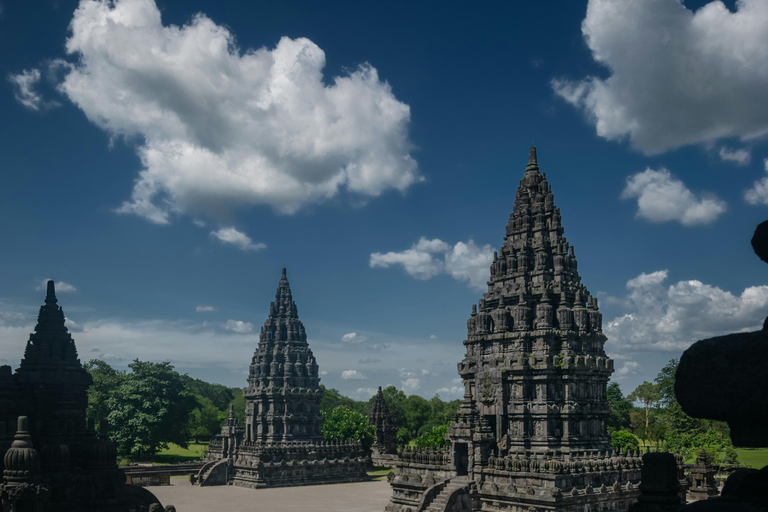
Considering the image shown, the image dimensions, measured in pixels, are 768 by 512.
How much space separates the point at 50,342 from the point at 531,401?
92.1ft

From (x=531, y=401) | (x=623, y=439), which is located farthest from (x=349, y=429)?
(x=531, y=401)

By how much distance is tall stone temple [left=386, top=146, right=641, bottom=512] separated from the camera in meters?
36.2

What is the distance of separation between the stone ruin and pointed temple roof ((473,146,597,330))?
2824 centimetres

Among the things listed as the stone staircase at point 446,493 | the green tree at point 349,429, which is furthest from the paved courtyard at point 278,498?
the green tree at point 349,429

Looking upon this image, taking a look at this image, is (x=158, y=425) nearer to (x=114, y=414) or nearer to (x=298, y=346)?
(x=114, y=414)

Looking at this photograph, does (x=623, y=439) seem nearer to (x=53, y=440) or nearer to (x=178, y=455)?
(x=178, y=455)

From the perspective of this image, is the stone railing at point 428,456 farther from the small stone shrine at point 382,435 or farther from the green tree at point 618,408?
the green tree at point 618,408

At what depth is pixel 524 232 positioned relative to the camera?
157 feet

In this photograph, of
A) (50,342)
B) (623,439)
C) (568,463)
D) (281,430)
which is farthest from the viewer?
(281,430)

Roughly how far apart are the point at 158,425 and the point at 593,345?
47265 mm

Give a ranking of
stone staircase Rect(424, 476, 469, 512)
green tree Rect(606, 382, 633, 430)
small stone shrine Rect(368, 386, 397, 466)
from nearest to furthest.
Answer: stone staircase Rect(424, 476, 469, 512) → small stone shrine Rect(368, 386, 397, 466) → green tree Rect(606, 382, 633, 430)

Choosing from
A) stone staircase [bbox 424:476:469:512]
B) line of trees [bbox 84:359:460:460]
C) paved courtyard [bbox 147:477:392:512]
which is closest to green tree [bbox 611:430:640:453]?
line of trees [bbox 84:359:460:460]

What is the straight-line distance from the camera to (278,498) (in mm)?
47094

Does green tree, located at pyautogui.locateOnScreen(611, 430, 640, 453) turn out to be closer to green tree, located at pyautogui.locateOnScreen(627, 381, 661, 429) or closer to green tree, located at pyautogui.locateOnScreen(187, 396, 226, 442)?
green tree, located at pyautogui.locateOnScreen(627, 381, 661, 429)
